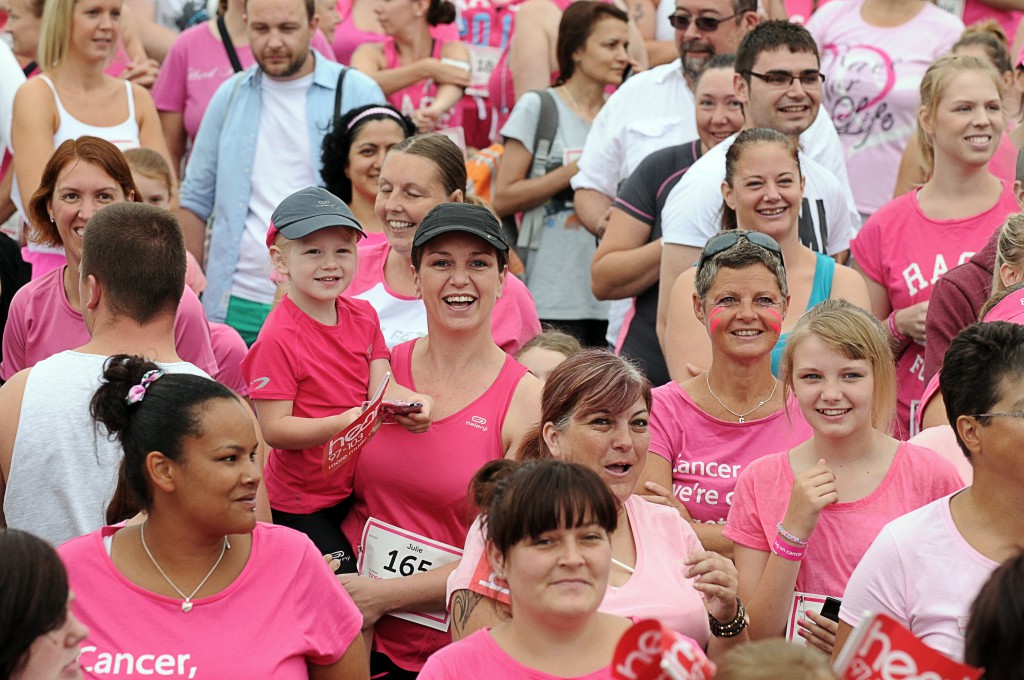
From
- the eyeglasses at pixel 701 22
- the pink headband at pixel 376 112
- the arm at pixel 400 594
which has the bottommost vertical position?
the arm at pixel 400 594

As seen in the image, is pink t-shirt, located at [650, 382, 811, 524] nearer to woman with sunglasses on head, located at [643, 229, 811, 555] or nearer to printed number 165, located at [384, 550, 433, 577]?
woman with sunglasses on head, located at [643, 229, 811, 555]

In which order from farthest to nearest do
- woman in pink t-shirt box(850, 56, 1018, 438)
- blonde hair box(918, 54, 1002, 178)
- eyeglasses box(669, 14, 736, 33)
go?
1. eyeglasses box(669, 14, 736, 33)
2. blonde hair box(918, 54, 1002, 178)
3. woman in pink t-shirt box(850, 56, 1018, 438)

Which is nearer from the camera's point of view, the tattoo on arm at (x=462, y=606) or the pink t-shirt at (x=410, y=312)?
the tattoo on arm at (x=462, y=606)

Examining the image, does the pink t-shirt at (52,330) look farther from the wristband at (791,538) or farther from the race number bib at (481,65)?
the race number bib at (481,65)

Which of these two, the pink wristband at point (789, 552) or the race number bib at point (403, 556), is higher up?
the pink wristband at point (789, 552)

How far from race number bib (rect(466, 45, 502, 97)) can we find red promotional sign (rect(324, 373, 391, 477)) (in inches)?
159

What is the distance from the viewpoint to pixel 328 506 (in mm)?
4488

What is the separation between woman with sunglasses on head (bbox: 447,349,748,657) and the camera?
367 cm

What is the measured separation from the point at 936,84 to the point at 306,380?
113 inches

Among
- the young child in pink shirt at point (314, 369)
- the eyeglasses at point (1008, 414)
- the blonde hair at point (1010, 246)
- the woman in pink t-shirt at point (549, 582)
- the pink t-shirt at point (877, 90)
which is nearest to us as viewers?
the woman in pink t-shirt at point (549, 582)

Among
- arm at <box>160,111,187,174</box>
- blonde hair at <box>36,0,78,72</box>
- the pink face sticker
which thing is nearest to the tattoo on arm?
the pink face sticker

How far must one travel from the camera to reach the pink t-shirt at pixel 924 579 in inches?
134

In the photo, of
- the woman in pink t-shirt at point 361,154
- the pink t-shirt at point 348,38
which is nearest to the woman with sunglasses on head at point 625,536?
the woman in pink t-shirt at point 361,154

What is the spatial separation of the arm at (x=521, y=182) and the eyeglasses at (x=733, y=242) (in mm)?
2197
